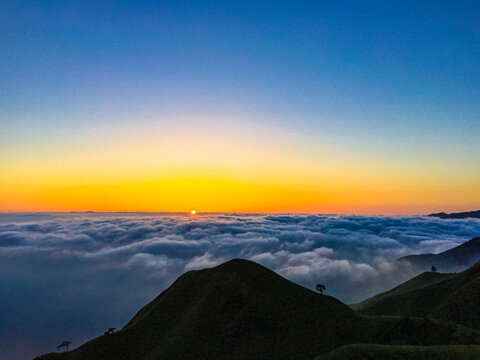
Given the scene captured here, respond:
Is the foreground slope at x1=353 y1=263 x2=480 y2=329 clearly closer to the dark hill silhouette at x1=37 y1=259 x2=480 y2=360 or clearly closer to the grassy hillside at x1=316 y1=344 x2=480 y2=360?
the dark hill silhouette at x1=37 y1=259 x2=480 y2=360

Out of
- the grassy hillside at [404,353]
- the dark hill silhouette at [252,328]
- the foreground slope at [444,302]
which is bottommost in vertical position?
the foreground slope at [444,302]

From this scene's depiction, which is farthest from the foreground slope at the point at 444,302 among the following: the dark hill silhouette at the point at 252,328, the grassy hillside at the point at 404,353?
the grassy hillside at the point at 404,353

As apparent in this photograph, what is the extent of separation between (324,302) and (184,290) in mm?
47209

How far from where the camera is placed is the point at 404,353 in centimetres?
5947

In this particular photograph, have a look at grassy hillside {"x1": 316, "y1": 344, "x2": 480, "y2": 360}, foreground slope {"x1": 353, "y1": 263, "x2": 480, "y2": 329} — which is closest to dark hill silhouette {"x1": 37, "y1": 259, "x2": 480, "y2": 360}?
grassy hillside {"x1": 316, "y1": 344, "x2": 480, "y2": 360}

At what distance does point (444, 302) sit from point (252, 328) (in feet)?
338

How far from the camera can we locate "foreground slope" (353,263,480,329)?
12541 centimetres

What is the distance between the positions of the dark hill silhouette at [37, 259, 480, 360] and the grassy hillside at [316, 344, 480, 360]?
1730 centimetres

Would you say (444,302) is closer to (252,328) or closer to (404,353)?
(404,353)

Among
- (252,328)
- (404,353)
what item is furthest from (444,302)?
(252,328)

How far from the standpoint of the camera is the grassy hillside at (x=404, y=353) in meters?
57.5

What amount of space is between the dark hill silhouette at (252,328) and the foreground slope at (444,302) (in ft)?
179

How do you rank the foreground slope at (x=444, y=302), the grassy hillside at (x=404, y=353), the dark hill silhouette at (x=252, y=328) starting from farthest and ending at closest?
the foreground slope at (x=444, y=302) → the dark hill silhouette at (x=252, y=328) → the grassy hillside at (x=404, y=353)

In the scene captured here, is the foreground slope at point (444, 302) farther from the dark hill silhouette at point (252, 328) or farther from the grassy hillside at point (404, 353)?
the grassy hillside at point (404, 353)
